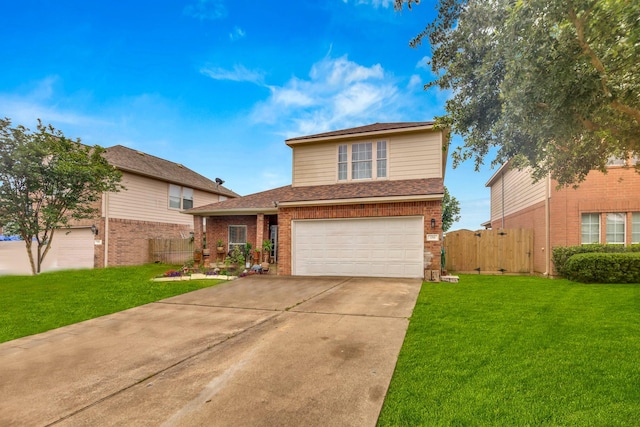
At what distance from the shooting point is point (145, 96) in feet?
53.4

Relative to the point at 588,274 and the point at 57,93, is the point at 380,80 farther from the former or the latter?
the point at 57,93

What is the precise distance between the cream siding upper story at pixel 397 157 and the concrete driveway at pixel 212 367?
21.6 feet

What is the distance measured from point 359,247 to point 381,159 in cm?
398

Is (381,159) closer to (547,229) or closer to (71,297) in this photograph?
(547,229)

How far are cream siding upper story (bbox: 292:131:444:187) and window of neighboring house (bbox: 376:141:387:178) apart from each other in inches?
6.2

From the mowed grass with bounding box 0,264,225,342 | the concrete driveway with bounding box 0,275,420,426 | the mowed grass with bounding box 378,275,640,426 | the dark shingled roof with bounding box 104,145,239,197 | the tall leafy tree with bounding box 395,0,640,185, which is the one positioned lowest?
the mowed grass with bounding box 0,264,225,342

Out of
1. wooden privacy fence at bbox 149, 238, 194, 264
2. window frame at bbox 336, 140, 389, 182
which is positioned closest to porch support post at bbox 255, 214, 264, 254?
window frame at bbox 336, 140, 389, 182

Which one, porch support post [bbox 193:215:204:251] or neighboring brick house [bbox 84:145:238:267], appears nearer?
porch support post [bbox 193:215:204:251]

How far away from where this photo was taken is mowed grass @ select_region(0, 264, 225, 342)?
22.9ft

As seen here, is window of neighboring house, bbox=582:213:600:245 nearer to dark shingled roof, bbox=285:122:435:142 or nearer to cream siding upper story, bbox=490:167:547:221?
cream siding upper story, bbox=490:167:547:221

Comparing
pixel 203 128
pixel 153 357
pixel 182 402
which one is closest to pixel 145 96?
pixel 203 128

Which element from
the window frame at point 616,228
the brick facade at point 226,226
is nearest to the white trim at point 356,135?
the brick facade at point 226,226

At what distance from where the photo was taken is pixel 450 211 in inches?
1415

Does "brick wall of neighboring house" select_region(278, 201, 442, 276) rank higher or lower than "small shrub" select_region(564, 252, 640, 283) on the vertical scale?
higher
